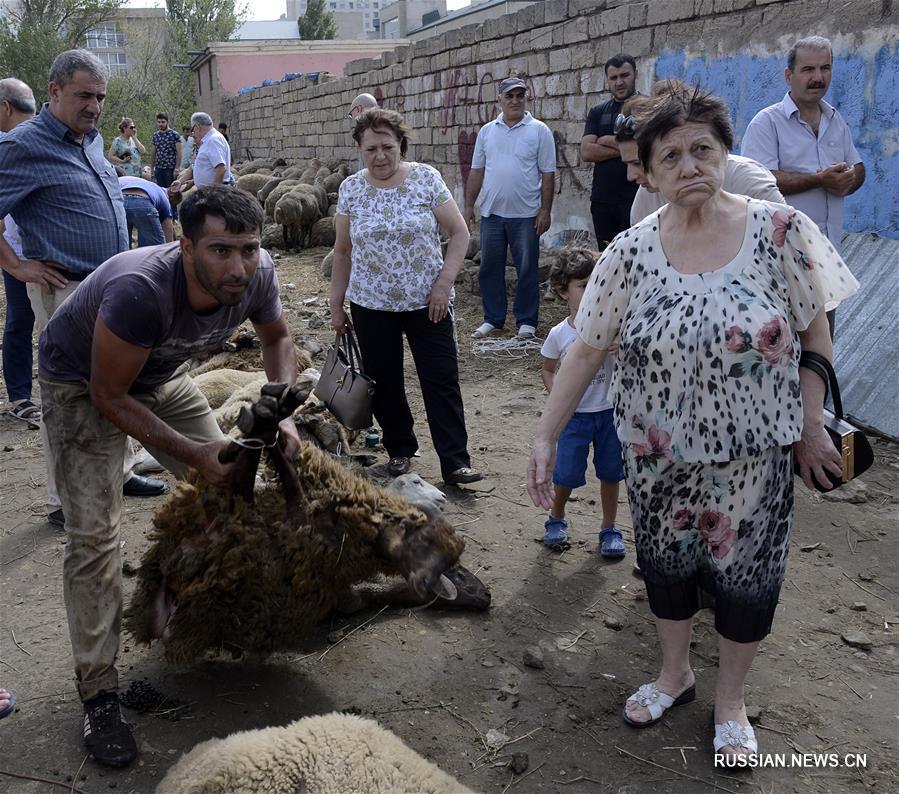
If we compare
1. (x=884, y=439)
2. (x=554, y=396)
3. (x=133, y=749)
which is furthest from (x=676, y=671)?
(x=884, y=439)

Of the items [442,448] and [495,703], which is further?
[442,448]

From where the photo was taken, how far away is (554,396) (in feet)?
9.18

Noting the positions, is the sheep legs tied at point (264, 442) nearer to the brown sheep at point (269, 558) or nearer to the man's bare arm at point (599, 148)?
the brown sheep at point (269, 558)

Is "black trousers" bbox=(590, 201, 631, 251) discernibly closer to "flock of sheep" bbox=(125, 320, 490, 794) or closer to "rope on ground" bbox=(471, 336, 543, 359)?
"rope on ground" bbox=(471, 336, 543, 359)

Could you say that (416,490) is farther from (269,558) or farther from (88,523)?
(88,523)

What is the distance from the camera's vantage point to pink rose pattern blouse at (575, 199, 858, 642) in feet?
8.03

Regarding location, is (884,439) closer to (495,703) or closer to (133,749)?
(495,703)

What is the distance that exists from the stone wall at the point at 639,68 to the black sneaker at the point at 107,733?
5.67 meters

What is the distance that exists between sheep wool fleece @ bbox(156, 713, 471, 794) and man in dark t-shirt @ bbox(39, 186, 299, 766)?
0.59 metres

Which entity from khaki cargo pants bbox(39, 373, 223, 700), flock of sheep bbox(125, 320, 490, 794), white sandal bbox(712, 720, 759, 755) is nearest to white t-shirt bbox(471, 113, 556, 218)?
flock of sheep bbox(125, 320, 490, 794)

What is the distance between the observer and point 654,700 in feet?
9.71

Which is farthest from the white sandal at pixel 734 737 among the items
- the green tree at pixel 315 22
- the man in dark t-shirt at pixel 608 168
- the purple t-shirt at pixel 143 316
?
the green tree at pixel 315 22

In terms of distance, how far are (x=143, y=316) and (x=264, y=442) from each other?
57cm

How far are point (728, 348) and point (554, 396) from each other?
23.8 inches
